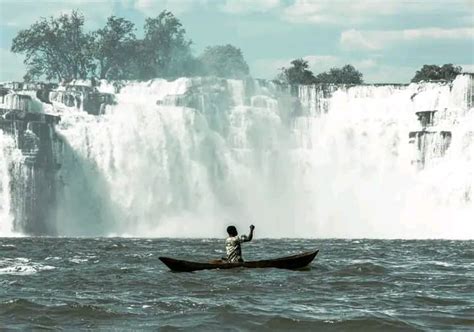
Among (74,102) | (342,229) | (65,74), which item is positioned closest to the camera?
(342,229)

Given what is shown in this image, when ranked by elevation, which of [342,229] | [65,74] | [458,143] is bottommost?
[342,229]

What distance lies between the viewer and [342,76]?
145625 millimetres

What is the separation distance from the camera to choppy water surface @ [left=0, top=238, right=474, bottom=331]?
22812 millimetres

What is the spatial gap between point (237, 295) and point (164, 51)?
109820 mm

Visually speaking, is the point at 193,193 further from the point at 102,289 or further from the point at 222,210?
the point at 102,289

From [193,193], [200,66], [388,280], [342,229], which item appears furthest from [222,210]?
[200,66]

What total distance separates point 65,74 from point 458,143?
65977 millimetres

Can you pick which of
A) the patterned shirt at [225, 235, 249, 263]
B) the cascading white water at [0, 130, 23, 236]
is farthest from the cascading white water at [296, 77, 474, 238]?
the patterned shirt at [225, 235, 249, 263]

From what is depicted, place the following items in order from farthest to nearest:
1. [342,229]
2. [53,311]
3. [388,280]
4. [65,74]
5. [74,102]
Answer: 1. [65,74]
2. [74,102]
3. [342,229]
4. [388,280]
5. [53,311]

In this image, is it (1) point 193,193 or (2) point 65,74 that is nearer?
(1) point 193,193

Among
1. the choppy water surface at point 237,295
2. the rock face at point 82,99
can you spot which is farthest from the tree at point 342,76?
the choppy water surface at point 237,295

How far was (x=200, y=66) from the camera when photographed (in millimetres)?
135500

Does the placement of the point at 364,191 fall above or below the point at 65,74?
below

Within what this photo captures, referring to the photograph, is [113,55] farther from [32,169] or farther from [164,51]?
[32,169]
